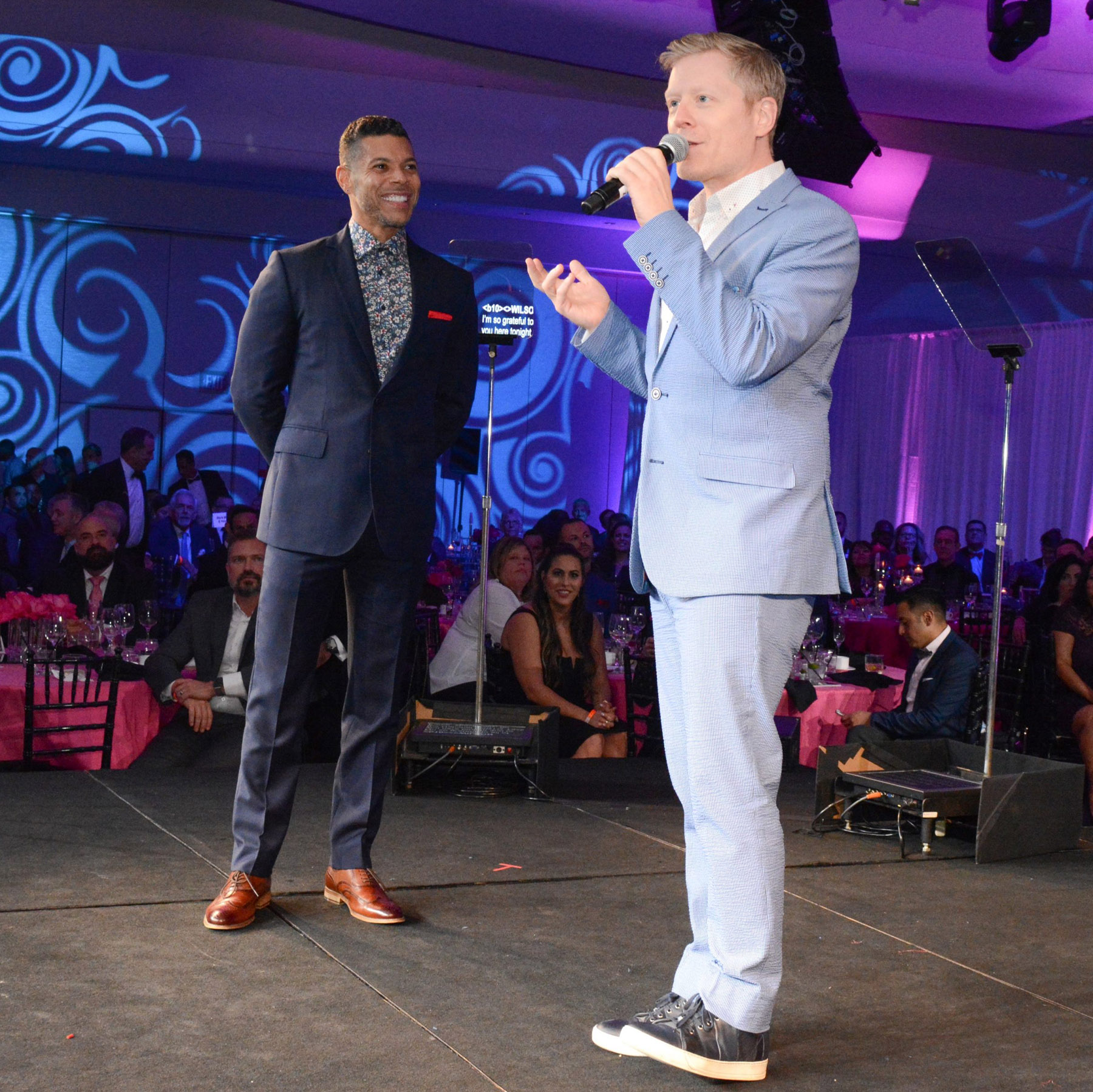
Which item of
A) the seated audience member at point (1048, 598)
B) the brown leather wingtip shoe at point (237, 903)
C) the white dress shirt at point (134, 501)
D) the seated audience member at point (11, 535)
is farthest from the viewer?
the white dress shirt at point (134, 501)

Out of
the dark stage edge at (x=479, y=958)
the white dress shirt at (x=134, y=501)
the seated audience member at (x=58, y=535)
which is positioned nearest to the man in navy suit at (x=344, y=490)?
the dark stage edge at (x=479, y=958)

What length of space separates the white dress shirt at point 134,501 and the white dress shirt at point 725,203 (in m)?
8.67

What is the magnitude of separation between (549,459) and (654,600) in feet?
41.2

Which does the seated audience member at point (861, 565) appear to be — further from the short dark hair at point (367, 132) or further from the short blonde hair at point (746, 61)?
the short blonde hair at point (746, 61)

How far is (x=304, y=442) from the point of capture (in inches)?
111

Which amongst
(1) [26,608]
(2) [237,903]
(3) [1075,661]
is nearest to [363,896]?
(2) [237,903]

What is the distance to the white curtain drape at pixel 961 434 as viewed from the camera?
514 inches

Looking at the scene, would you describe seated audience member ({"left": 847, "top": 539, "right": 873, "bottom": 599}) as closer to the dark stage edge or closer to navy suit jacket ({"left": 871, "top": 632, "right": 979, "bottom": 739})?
navy suit jacket ({"left": 871, "top": 632, "right": 979, "bottom": 739})

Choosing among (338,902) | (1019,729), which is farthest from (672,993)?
(1019,729)

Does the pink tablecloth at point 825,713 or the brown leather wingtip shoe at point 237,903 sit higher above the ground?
the pink tablecloth at point 825,713

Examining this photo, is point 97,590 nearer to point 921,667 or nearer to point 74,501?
point 74,501

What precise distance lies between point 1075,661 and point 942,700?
1519mm

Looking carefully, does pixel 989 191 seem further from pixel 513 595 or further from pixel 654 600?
pixel 654 600

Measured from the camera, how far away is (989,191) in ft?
38.2
